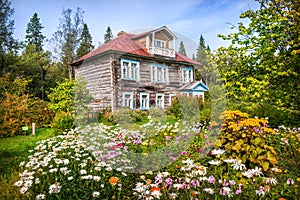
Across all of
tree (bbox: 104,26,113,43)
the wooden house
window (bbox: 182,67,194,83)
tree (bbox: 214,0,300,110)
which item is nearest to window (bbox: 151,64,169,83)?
the wooden house

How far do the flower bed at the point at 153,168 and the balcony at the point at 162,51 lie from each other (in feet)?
2.70

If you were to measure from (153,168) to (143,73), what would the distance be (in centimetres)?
125

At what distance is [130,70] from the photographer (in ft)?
7.65

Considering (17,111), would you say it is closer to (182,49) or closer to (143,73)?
(143,73)

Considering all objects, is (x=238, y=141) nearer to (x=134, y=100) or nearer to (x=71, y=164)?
(x=134, y=100)

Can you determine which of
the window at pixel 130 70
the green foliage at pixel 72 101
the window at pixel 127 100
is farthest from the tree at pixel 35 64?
the window at pixel 127 100

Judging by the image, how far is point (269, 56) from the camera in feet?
14.3

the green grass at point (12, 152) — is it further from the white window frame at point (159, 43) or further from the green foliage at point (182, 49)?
the green foliage at point (182, 49)

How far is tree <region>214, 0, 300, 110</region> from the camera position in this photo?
4.28 meters

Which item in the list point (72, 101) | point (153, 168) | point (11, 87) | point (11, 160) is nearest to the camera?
point (153, 168)

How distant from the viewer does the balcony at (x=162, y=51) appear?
226cm

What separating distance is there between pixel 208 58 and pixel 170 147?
9.01ft

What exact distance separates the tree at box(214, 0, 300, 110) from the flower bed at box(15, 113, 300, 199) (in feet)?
3.04

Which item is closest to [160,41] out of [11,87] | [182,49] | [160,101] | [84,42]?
[182,49]
